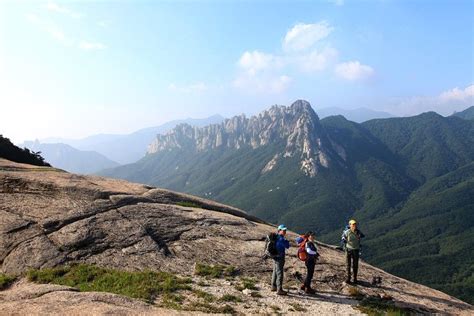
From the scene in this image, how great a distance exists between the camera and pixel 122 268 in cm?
2427

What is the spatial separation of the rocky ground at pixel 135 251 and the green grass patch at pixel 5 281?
439 millimetres

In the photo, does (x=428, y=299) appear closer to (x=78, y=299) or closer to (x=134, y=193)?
(x=78, y=299)

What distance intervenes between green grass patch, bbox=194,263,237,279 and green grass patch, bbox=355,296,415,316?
784 centimetres

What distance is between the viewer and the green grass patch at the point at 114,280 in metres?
21.4

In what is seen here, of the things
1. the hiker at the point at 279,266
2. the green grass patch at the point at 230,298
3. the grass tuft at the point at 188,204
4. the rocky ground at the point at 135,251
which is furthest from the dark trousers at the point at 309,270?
the grass tuft at the point at 188,204

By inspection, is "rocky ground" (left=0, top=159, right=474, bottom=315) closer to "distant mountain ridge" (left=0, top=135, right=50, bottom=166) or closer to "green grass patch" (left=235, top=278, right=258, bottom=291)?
"green grass patch" (left=235, top=278, right=258, bottom=291)

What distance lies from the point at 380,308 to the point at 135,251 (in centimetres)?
1553

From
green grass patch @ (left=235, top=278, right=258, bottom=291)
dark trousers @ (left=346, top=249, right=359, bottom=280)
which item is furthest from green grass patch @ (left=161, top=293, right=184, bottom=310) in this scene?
dark trousers @ (left=346, top=249, right=359, bottom=280)

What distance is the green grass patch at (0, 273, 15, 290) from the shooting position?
71.1ft

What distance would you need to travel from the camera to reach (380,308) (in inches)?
866

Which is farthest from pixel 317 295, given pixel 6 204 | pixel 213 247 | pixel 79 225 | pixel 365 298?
pixel 6 204

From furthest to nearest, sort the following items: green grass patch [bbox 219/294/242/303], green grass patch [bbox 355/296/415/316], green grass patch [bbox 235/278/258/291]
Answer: green grass patch [bbox 235/278/258/291]
green grass patch [bbox 355/296/415/316]
green grass patch [bbox 219/294/242/303]

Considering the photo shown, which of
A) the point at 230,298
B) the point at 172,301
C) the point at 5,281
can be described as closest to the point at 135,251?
the point at 172,301

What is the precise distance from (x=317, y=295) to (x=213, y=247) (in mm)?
8128
